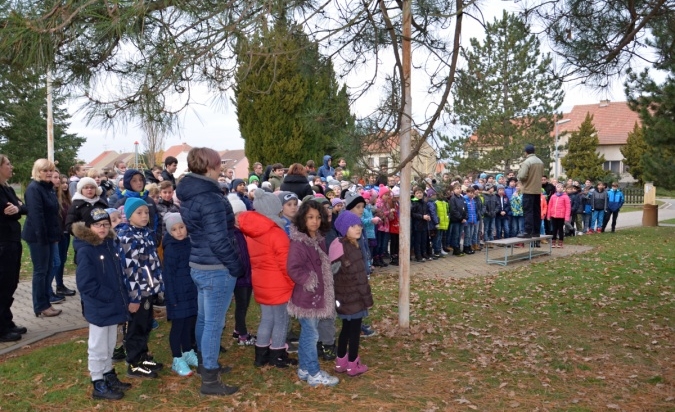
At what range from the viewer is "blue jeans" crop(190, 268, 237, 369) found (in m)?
4.62

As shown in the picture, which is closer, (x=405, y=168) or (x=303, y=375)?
(x=303, y=375)

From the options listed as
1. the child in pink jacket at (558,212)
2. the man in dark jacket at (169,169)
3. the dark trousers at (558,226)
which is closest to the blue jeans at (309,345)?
the man in dark jacket at (169,169)

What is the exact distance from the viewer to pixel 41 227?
679 centimetres

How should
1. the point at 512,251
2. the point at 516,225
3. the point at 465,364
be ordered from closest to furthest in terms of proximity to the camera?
the point at 465,364
the point at 512,251
the point at 516,225

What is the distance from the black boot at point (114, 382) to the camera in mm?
4715

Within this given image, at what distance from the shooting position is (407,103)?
20.1 feet

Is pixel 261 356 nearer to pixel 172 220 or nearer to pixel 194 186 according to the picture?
pixel 172 220

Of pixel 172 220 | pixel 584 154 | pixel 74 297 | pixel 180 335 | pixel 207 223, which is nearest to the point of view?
pixel 207 223

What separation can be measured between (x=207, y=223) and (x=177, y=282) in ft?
3.07

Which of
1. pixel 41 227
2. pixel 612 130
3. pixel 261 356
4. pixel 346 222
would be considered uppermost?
pixel 612 130

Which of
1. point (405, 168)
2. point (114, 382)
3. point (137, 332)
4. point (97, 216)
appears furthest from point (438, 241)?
point (97, 216)

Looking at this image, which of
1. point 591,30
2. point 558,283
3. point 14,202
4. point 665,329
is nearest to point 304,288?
point 14,202

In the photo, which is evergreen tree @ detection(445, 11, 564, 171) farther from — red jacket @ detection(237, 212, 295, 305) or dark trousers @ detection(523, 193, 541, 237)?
red jacket @ detection(237, 212, 295, 305)

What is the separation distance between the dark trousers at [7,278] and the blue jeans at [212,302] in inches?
113
